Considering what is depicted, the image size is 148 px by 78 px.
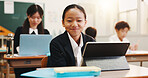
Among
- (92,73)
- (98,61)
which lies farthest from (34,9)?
(92,73)

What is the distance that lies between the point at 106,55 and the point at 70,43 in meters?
0.27

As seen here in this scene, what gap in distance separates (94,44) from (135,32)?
441 centimetres

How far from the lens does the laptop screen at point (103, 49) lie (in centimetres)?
100

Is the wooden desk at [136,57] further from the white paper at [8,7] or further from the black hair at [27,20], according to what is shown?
the white paper at [8,7]

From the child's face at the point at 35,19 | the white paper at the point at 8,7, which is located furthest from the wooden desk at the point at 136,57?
the white paper at the point at 8,7

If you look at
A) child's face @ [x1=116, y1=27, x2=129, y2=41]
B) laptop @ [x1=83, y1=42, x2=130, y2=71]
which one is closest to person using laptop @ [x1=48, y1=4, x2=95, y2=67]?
laptop @ [x1=83, y1=42, x2=130, y2=71]

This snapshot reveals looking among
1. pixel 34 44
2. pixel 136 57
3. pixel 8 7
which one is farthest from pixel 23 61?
pixel 8 7

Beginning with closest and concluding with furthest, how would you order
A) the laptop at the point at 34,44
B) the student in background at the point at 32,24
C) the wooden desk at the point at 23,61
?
the laptop at the point at 34,44
the wooden desk at the point at 23,61
the student in background at the point at 32,24

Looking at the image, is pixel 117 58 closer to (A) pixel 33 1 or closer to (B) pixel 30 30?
(B) pixel 30 30

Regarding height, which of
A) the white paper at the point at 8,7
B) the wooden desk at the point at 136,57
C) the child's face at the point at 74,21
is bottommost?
the wooden desk at the point at 136,57

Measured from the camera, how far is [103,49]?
3.42ft

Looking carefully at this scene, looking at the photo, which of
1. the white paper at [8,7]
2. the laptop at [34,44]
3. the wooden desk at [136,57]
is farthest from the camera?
the white paper at [8,7]

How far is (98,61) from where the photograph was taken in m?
1.04

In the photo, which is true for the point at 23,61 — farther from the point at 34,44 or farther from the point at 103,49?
the point at 103,49
